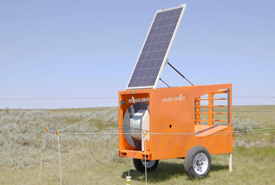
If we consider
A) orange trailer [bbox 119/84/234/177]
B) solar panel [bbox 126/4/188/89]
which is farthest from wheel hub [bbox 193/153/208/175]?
solar panel [bbox 126/4/188/89]

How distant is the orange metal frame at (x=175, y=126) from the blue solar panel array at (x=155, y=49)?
42cm

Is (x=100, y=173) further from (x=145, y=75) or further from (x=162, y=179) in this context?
(x=145, y=75)

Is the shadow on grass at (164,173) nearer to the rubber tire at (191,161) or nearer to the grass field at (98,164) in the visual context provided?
the grass field at (98,164)

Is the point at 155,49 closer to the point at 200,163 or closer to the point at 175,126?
the point at 175,126

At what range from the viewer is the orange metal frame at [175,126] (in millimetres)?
11484

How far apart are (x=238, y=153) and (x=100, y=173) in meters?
6.27

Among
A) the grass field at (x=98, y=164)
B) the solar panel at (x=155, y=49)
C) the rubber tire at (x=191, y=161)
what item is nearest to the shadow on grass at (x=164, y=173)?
the grass field at (x=98, y=164)

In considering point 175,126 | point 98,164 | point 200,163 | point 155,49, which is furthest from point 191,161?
point 98,164

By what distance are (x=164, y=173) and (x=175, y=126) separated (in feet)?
6.68

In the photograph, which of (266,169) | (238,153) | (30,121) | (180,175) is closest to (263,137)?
(238,153)

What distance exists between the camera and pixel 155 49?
41.5ft

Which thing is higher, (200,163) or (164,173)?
(200,163)

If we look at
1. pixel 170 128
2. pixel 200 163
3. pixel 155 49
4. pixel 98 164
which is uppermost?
pixel 155 49

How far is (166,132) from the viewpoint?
11.7 meters
